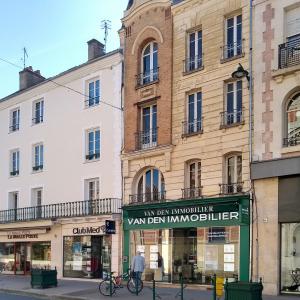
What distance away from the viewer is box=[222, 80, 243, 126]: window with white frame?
21.2 meters

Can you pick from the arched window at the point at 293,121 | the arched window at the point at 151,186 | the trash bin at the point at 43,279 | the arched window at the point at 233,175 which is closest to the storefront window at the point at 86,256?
the arched window at the point at 151,186

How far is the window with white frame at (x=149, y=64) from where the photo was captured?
81.5 feet

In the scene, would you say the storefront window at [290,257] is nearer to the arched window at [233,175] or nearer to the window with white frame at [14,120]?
the arched window at [233,175]

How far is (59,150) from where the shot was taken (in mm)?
29641

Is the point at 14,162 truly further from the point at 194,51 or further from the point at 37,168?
the point at 194,51

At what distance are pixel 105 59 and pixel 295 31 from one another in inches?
404

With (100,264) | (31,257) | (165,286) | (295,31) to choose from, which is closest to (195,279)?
(165,286)

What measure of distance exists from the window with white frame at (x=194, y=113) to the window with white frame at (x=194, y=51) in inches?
45.9

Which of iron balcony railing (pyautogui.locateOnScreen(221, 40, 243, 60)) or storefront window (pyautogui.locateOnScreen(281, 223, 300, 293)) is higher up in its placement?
iron balcony railing (pyautogui.locateOnScreen(221, 40, 243, 60))

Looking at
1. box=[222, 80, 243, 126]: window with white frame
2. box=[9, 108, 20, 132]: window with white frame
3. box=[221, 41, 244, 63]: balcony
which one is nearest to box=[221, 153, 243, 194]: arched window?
A: box=[222, 80, 243, 126]: window with white frame

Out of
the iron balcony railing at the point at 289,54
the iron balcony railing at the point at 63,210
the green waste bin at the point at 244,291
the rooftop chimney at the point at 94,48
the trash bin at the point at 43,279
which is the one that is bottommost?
the trash bin at the point at 43,279

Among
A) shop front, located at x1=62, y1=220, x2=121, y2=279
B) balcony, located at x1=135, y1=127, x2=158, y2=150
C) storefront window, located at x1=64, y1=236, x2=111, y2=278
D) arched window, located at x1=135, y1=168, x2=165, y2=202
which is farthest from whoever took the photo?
storefront window, located at x1=64, y1=236, x2=111, y2=278

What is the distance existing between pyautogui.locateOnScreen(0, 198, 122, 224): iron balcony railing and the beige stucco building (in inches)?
308

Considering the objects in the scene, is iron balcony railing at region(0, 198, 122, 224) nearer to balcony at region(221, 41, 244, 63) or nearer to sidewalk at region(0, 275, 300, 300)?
sidewalk at region(0, 275, 300, 300)
